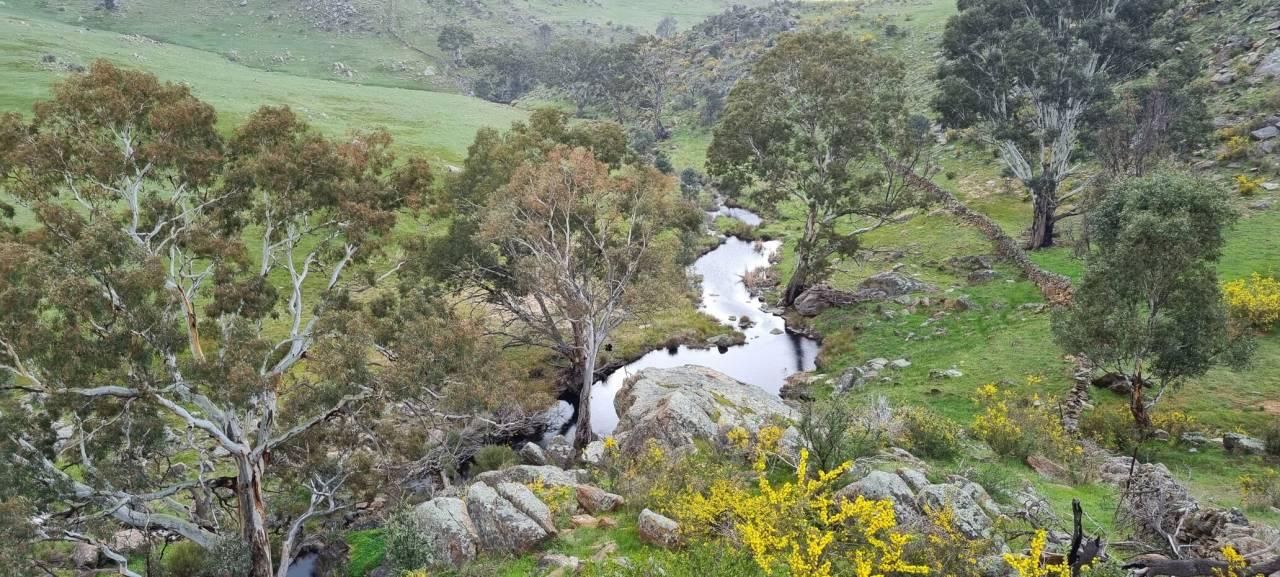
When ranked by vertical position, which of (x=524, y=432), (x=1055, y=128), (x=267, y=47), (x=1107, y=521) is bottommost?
(x=524, y=432)

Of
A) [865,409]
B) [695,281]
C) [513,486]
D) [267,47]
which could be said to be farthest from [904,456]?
[267,47]

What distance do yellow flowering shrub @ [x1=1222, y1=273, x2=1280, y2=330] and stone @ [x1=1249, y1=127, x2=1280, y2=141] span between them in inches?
756

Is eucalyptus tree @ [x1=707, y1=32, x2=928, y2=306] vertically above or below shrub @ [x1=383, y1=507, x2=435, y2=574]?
above

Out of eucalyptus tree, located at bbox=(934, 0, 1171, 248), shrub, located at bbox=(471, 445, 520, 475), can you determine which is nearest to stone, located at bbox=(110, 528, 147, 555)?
shrub, located at bbox=(471, 445, 520, 475)

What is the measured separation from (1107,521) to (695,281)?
35661mm

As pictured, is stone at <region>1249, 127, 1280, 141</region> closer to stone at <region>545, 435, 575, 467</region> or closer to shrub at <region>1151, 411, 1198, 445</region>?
shrub at <region>1151, 411, 1198, 445</region>

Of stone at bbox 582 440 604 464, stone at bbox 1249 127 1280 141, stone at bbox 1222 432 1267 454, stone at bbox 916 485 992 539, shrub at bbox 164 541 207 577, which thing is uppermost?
stone at bbox 1249 127 1280 141

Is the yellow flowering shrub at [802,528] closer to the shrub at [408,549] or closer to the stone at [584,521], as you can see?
the stone at [584,521]

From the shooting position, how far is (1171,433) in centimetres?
2109

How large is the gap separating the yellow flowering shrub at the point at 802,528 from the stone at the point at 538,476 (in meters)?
5.61

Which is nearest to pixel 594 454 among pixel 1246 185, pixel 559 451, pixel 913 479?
pixel 559 451

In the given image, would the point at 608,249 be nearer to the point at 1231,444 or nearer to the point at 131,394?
the point at 131,394

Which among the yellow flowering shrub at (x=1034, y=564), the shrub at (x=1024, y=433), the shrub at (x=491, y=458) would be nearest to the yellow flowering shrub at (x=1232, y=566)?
the yellow flowering shrub at (x=1034, y=564)

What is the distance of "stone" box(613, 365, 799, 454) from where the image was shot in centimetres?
1972
